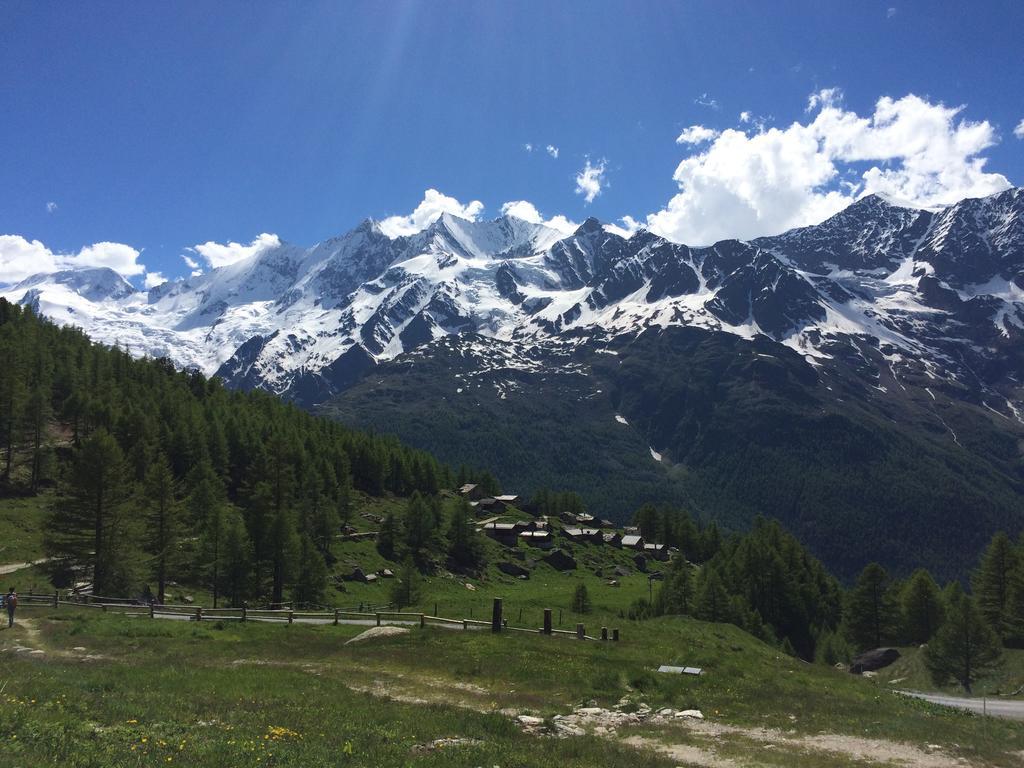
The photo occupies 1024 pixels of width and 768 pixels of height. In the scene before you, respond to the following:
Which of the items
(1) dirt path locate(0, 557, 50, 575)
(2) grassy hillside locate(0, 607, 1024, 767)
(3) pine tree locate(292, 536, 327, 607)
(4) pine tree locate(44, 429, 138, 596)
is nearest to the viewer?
(2) grassy hillside locate(0, 607, 1024, 767)

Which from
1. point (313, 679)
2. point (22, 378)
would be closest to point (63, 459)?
point (22, 378)

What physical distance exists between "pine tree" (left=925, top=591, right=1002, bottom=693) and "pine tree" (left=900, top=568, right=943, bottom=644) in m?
26.6

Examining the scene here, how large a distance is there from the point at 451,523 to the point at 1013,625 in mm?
79167

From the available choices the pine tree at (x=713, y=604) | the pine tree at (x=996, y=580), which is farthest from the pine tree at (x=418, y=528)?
the pine tree at (x=996, y=580)

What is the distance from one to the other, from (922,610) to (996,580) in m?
10.1

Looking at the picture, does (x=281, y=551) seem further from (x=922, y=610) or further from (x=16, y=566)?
(x=922, y=610)

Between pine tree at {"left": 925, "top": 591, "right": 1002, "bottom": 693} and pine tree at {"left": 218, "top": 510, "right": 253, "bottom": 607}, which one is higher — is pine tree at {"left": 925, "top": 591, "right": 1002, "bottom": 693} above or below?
below

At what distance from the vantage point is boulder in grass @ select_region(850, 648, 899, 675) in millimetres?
74062

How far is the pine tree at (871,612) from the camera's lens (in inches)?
3770

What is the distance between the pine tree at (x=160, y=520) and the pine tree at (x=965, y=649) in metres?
73.1

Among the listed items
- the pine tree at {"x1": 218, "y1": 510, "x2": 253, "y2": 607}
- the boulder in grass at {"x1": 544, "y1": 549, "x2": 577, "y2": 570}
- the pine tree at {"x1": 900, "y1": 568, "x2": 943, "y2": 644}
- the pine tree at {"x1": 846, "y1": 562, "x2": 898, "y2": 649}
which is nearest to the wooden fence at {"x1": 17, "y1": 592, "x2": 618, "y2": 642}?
the pine tree at {"x1": 218, "y1": 510, "x2": 253, "y2": 607}

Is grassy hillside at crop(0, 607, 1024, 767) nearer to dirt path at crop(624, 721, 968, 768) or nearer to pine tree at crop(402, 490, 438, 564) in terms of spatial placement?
dirt path at crop(624, 721, 968, 768)

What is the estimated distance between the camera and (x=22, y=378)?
331ft

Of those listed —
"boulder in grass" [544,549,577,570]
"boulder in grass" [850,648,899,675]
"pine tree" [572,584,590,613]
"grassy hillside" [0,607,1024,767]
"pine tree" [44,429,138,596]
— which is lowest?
"boulder in grass" [850,648,899,675]
